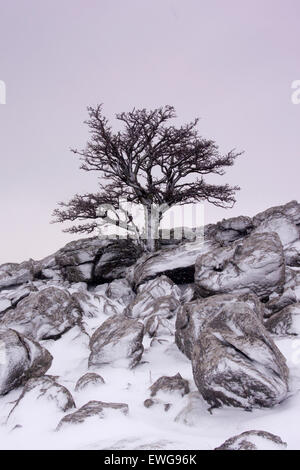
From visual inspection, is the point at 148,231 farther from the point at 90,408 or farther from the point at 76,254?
the point at 90,408

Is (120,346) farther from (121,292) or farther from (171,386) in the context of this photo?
(121,292)

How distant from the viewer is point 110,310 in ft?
37.6

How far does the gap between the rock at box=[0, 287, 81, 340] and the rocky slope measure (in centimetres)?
3

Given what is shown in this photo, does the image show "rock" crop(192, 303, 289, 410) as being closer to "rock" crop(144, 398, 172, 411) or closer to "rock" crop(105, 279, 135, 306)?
"rock" crop(144, 398, 172, 411)

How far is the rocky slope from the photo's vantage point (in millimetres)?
4121

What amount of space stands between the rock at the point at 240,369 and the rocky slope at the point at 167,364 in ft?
0.05

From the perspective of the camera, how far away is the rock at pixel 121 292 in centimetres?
1348

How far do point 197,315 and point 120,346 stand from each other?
1.54 m

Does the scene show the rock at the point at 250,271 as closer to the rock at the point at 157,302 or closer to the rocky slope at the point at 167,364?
the rocky slope at the point at 167,364

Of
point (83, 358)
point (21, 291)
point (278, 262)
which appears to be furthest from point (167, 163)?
point (83, 358)

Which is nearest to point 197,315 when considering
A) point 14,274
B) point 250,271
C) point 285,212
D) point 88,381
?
point 88,381

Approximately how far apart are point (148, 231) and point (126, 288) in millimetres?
5117

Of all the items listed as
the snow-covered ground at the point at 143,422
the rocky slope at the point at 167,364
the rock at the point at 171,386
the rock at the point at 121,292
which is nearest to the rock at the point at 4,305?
the rocky slope at the point at 167,364
